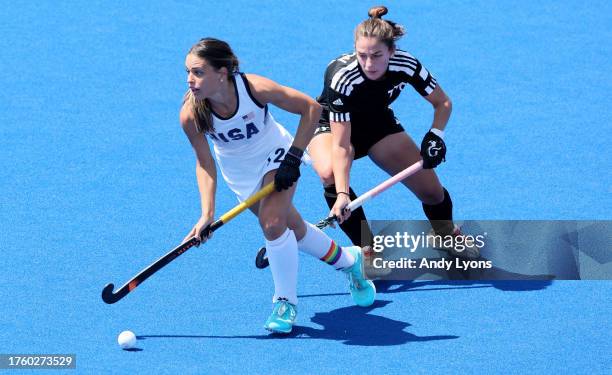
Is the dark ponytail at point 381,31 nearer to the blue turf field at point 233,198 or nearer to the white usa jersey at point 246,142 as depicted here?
the white usa jersey at point 246,142

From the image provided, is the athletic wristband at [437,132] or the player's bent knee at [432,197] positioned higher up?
the athletic wristband at [437,132]

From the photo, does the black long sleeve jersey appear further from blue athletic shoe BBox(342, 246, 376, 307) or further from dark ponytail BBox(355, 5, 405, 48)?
blue athletic shoe BBox(342, 246, 376, 307)

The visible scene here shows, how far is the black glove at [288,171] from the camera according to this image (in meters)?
4.84

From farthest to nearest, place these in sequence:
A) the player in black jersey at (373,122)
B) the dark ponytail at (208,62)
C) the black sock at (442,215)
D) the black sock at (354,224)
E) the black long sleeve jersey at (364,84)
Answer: the black sock at (442,215) < the black sock at (354,224) < the black long sleeve jersey at (364,84) < the player in black jersey at (373,122) < the dark ponytail at (208,62)

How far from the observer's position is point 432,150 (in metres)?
5.34

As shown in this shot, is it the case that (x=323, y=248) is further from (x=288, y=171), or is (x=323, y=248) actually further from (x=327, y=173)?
(x=288, y=171)

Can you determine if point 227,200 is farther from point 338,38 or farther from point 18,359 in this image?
point 338,38

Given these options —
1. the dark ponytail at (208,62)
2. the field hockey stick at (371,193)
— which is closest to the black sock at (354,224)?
the field hockey stick at (371,193)

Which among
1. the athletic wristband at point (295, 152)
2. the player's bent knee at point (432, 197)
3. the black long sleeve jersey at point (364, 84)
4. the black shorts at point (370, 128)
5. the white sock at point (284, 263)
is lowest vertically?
the white sock at point (284, 263)

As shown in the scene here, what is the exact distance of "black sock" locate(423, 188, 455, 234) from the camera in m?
5.78

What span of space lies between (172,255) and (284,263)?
0.52m

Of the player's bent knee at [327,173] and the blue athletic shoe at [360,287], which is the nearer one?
the blue athletic shoe at [360,287]

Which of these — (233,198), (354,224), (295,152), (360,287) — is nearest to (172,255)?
(295,152)

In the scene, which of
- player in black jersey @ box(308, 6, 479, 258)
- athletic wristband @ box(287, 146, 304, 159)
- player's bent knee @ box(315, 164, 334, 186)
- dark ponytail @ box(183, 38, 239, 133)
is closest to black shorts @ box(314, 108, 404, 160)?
player in black jersey @ box(308, 6, 479, 258)
